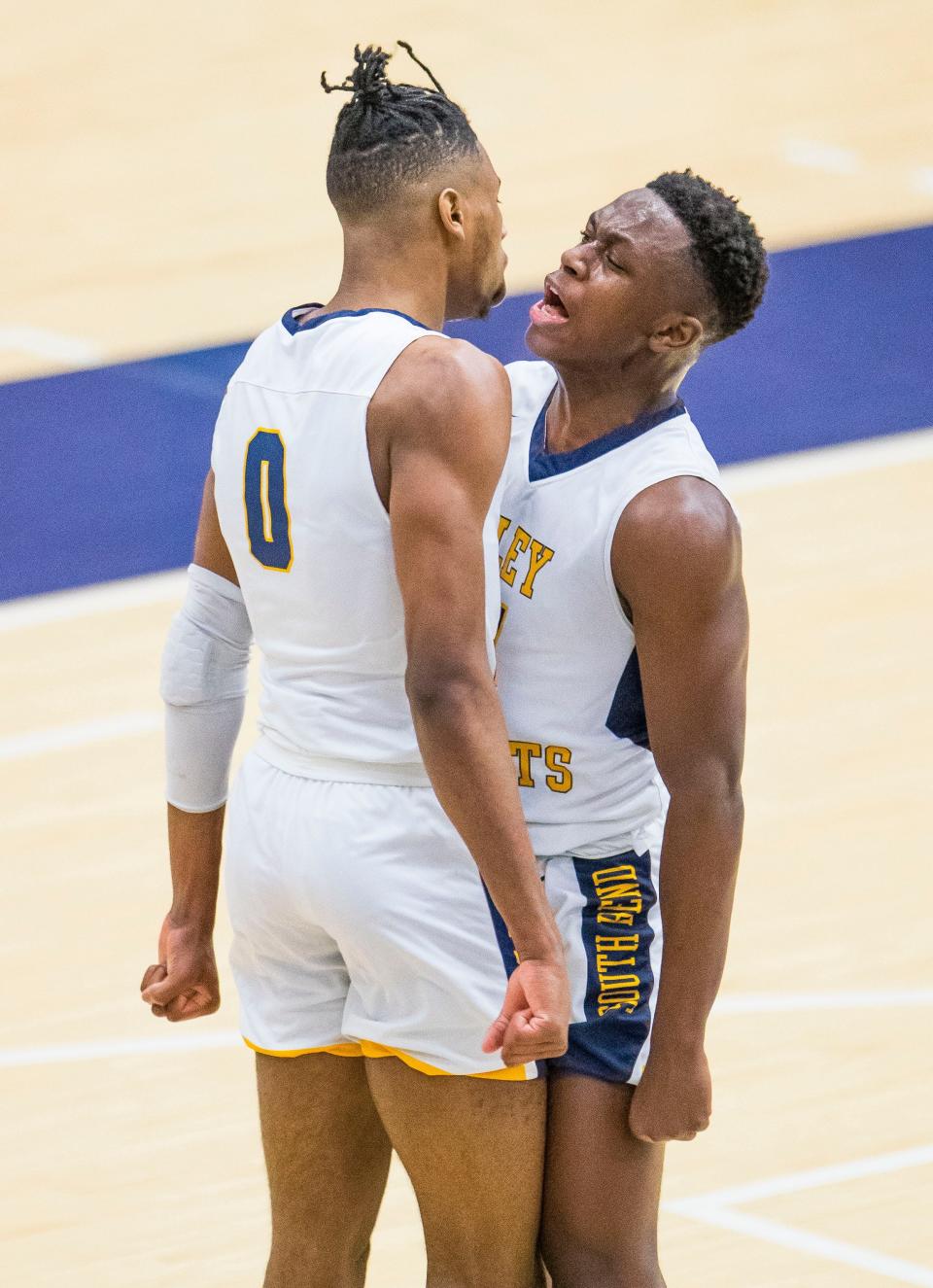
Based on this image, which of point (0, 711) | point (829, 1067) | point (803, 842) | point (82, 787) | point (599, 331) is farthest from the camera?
point (0, 711)

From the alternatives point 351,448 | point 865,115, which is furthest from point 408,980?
point 865,115

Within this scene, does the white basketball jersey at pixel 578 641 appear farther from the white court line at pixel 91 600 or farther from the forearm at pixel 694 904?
the white court line at pixel 91 600

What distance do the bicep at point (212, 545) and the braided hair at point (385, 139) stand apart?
1.37 feet

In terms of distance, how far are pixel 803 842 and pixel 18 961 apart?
1.83 meters

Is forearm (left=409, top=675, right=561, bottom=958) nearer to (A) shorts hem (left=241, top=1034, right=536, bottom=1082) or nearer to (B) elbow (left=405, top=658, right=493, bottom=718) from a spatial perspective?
(B) elbow (left=405, top=658, right=493, bottom=718)

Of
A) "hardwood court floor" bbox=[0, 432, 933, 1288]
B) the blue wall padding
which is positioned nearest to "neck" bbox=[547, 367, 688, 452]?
"hardwood court floor" bbox=[0, 432, 933, 1288]

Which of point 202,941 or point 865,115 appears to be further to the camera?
point 865,115

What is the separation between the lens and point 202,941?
2.81 m

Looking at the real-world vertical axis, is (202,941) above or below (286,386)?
below

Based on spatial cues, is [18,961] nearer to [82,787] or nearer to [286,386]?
[82,787]

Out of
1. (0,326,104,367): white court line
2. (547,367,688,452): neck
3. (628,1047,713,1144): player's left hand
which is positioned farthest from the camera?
(0,326,104,367): white court line

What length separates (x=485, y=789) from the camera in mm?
2225

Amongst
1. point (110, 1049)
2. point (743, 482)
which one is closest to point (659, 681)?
point (110, 1049)

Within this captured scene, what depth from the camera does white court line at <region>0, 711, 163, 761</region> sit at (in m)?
5.62
